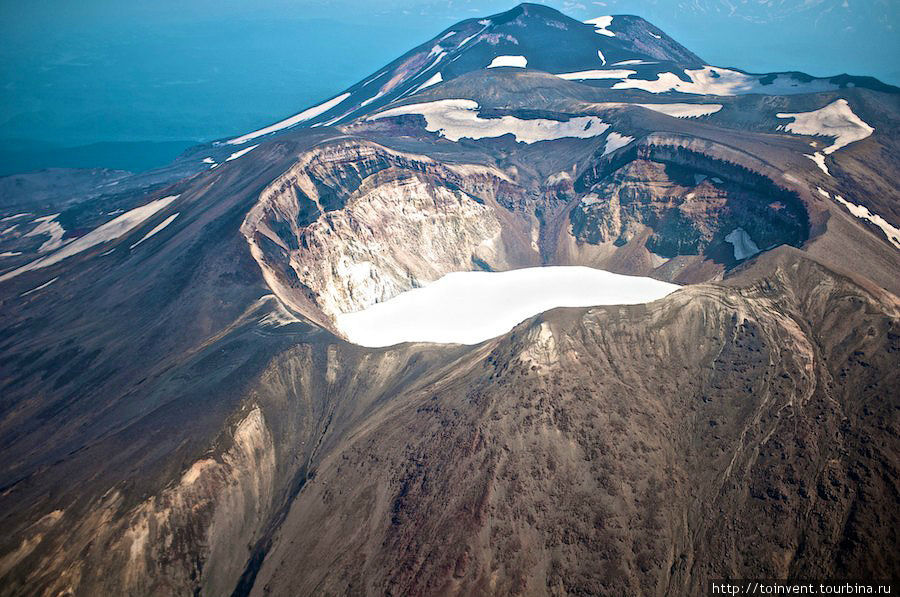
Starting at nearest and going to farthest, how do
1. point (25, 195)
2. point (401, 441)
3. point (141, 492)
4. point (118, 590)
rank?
point (118, 590)
point (141, 492)
point (401, 441)
point (25, 195)

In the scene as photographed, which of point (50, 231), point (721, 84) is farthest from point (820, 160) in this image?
point (50, 231)

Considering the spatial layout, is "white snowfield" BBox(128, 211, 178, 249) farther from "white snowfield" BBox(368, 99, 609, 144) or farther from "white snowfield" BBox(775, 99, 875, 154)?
"white snowfield" BBox(775, 99, 875, 154)

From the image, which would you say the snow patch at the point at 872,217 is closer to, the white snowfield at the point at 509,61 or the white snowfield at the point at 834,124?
the white snowfield at the point at 834,124

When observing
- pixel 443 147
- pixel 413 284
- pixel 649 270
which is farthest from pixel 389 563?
pixel 443 147

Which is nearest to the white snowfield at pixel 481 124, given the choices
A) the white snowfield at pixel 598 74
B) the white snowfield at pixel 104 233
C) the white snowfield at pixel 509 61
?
the white snowfield at pixel 598 74

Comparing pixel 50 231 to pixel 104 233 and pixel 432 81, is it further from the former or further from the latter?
pixel 432 81

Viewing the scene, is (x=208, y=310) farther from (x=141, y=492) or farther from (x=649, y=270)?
(x=649, y=270)
